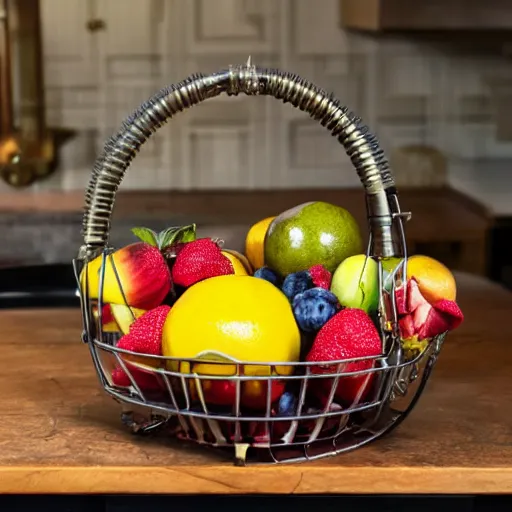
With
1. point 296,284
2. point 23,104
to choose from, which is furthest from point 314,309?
point 23,104

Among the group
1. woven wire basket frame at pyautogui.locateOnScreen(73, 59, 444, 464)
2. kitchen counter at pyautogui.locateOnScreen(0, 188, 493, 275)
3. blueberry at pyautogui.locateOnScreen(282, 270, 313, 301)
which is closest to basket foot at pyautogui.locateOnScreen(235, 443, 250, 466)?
woven wire basket frame at pyautogui.locateOnScreen(73, 59, 444, 464)

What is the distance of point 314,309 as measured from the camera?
0.62 meters

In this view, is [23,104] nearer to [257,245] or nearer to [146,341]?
[257,245]

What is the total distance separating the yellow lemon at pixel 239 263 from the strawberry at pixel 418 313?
161mm

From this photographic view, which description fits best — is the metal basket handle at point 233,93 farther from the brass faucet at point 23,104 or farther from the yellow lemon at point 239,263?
the brass faucet at point 23,104

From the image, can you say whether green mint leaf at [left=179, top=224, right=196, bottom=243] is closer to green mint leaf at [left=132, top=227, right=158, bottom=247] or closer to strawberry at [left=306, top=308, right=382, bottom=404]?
green mint leaf at [left=132, top=227, right=158, bottom=247]

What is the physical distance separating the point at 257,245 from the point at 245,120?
0.56 m

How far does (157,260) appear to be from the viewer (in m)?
0.66

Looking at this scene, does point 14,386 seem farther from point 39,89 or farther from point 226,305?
point 39,89

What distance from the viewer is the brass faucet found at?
124 centimetres

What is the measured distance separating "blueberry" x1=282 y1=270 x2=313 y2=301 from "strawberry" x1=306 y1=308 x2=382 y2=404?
1.7 inches

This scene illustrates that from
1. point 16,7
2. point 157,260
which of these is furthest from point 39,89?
point 157,260

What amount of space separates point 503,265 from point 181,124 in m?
0.54

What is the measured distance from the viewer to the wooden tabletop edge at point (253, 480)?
0.61 m
